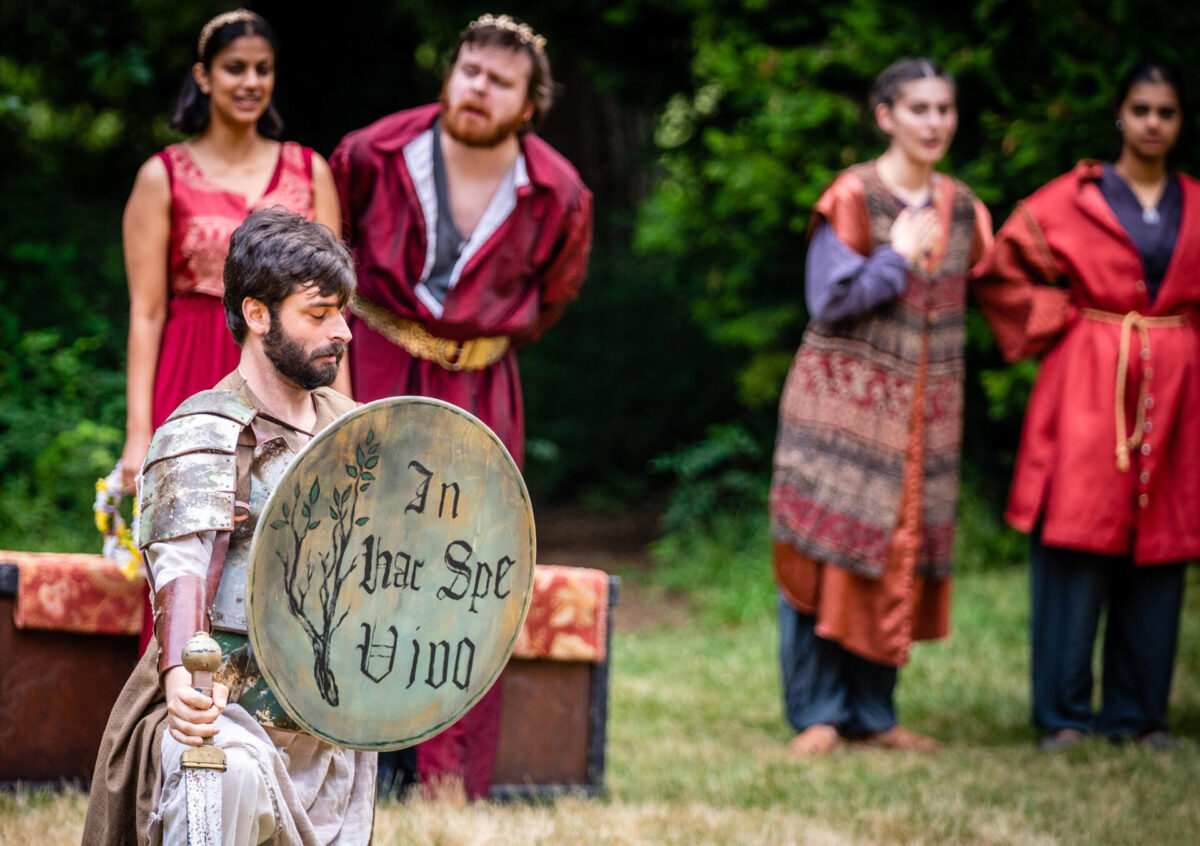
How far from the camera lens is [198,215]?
3.45 m

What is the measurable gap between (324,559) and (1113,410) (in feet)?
10.5

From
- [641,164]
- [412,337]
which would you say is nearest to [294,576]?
[412,337]

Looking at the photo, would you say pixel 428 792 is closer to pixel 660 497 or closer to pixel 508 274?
pixel 508 274

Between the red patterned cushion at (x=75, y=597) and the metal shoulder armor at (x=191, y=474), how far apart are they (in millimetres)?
1485

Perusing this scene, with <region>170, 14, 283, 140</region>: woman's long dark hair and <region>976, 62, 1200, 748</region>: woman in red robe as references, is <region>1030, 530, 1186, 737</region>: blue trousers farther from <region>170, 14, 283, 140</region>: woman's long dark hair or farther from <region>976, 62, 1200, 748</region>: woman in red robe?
<region>170, 14, 283, 140</region>: woman's long dark hair

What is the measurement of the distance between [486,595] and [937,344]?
2712mm

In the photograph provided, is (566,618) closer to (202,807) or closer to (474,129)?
(474,129)

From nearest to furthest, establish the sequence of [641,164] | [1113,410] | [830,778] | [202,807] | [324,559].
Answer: [202,807], [324,559], [830,778], [1113,410], [641,164]

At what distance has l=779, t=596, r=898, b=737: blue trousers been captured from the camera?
4.71 metres

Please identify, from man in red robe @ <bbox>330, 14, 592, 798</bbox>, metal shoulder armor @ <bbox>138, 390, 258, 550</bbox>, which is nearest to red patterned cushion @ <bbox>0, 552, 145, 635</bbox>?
man in red robe @ <bbox>330, 14, 592, 798</bbox>

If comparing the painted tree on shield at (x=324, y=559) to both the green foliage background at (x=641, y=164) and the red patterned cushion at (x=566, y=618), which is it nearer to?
the red patterned cushion at (x=566, y=618)

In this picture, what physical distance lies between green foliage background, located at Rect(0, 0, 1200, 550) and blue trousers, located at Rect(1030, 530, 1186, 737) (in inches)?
67.3

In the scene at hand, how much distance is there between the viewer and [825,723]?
4.67 meters

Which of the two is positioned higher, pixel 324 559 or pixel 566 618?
pixel 324 559
